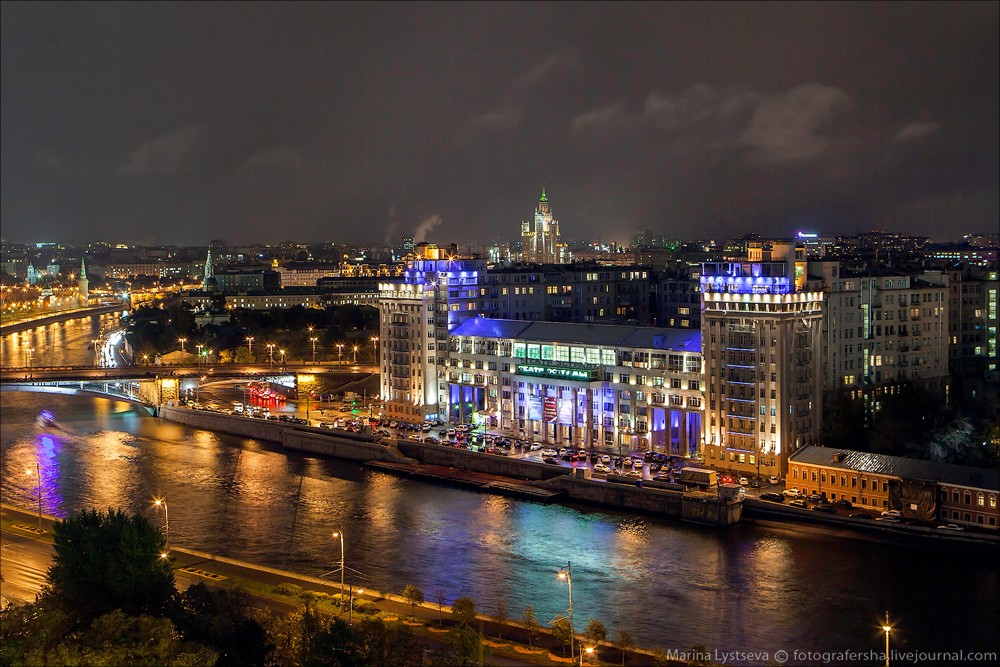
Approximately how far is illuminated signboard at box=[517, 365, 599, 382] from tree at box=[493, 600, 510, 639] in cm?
844

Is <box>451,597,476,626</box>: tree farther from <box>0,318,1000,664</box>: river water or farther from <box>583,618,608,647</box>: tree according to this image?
<box>0,318,1000,664</box>: river water

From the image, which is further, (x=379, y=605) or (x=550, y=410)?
(x=550, y=410)

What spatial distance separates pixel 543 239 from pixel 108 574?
52.8m

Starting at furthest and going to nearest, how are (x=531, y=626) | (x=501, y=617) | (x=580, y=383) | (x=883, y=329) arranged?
(x=883, y=329)
(x=580, y=383)
(x=501, y=617)
(x=531, y=626)

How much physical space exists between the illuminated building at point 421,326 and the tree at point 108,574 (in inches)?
489

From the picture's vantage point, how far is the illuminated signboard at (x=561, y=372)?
2097 centimetres

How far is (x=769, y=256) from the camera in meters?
19.3

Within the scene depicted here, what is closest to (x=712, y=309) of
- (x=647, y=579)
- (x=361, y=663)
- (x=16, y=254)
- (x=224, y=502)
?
(x=647, y=579)

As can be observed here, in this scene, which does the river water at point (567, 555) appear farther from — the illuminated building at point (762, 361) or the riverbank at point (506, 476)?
the illuminated building at point (762, 361)

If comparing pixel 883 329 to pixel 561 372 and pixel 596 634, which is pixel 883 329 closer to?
pixel 561 372

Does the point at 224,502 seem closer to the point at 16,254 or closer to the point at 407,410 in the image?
Result: the point at 407,410

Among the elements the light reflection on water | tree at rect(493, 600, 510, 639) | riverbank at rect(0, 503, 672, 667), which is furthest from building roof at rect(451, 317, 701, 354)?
riverbank at rect(0, 503, 672, 667)

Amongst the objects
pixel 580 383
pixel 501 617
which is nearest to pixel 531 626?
pixel 501 617

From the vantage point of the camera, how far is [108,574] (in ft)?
36.6
